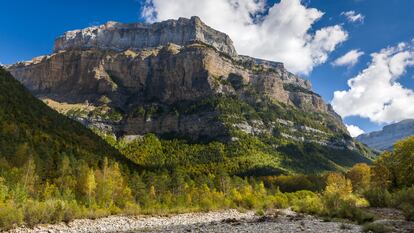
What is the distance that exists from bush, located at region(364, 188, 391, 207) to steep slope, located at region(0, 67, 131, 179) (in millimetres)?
54568

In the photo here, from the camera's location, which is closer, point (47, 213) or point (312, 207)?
point (47, 213)

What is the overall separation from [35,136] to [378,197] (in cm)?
7345

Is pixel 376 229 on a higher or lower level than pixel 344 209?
lower

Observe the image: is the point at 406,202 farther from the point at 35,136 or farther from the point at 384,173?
the point at 35,136

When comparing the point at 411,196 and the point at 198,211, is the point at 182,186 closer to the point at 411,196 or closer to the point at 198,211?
the point at 198,211

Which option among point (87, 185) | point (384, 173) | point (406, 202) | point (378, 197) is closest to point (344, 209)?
point (406, 202)

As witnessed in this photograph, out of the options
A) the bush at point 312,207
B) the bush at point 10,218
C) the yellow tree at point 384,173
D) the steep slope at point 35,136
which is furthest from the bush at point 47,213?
the yellow tree at point 384,173

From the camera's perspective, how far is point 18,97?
333 feet

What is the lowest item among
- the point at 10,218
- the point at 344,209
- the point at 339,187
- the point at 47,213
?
the point at 10,218

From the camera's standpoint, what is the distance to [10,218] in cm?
3403

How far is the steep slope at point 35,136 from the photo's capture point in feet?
229

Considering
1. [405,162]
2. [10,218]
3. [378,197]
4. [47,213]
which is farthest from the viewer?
[405,162]

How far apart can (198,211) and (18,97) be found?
6064 cm

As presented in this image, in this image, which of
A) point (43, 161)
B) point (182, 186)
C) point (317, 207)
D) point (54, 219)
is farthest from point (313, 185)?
point (54, 219)
